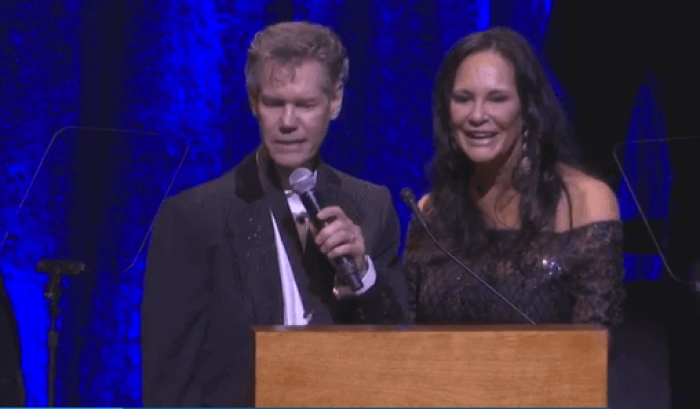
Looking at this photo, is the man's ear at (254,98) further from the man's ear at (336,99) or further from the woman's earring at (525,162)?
the woman's earring at (525,162)

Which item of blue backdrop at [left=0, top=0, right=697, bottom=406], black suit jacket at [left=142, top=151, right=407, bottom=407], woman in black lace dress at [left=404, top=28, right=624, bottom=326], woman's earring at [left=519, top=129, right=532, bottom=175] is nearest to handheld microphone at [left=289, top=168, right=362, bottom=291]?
black suit jacket at [left=142, top=151, right=407, bottom=407]

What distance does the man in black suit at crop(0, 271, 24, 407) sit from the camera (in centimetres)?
163

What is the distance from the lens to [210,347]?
1540 mm

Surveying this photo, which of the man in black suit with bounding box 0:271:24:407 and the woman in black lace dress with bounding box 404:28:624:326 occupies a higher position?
the woman in black lace dress with bounding box 404:28:624:326

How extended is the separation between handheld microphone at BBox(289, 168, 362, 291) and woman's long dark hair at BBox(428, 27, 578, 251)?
66 centimetres

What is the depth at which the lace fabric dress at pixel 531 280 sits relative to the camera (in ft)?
6.36

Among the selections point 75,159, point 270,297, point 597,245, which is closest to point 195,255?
point 270,297

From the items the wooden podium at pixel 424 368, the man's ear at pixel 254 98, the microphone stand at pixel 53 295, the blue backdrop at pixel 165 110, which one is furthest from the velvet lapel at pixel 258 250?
the blue backdrop at pixel 165 110

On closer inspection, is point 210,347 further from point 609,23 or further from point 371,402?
point 609,23

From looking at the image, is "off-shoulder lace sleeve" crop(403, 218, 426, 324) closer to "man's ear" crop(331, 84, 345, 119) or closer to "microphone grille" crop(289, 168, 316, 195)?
"man's ear" crop(331, 84, 345, 119)

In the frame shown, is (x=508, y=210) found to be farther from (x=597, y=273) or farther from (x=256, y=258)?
(x=256, y=258)

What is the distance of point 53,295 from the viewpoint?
2.42m

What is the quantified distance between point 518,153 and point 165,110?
4.18ft

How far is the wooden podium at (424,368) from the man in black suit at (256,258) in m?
0.32
